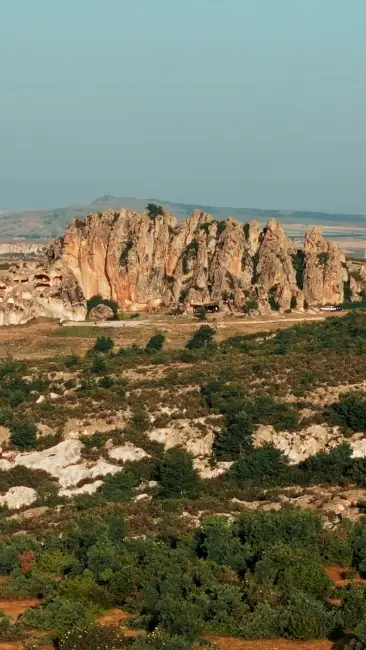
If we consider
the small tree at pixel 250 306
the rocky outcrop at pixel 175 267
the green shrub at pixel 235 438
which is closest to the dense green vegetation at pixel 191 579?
the green shrub at pixel 235 438

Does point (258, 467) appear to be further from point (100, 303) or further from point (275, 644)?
point (100, 303)

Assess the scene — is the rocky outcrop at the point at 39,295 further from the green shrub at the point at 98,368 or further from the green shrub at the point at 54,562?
the green shrub at the point at 54,562

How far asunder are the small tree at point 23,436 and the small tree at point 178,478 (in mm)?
6376

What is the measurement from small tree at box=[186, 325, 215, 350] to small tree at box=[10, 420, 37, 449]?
20429 mm

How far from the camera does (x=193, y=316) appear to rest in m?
71.1

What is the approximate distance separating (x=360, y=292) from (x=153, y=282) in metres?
17.1

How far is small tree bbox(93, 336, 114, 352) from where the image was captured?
196 feet

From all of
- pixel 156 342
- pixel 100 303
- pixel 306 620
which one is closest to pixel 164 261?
pixel 100 303

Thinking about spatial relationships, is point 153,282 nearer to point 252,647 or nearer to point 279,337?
point 279,337

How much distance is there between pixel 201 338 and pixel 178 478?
26882 mm

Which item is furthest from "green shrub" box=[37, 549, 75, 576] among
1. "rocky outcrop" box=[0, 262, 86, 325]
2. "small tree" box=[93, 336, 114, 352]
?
"rocky outcrop" box=[0, 262, 86, 325]

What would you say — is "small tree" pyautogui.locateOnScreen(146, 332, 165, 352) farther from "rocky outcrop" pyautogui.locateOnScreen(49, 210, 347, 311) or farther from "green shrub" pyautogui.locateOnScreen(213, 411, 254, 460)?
"green shrub" pyautogui.locateOnScreen(213, 411, 254, 460)

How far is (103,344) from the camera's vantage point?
60219mm

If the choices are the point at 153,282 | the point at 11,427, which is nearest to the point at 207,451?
the point at 11,427
